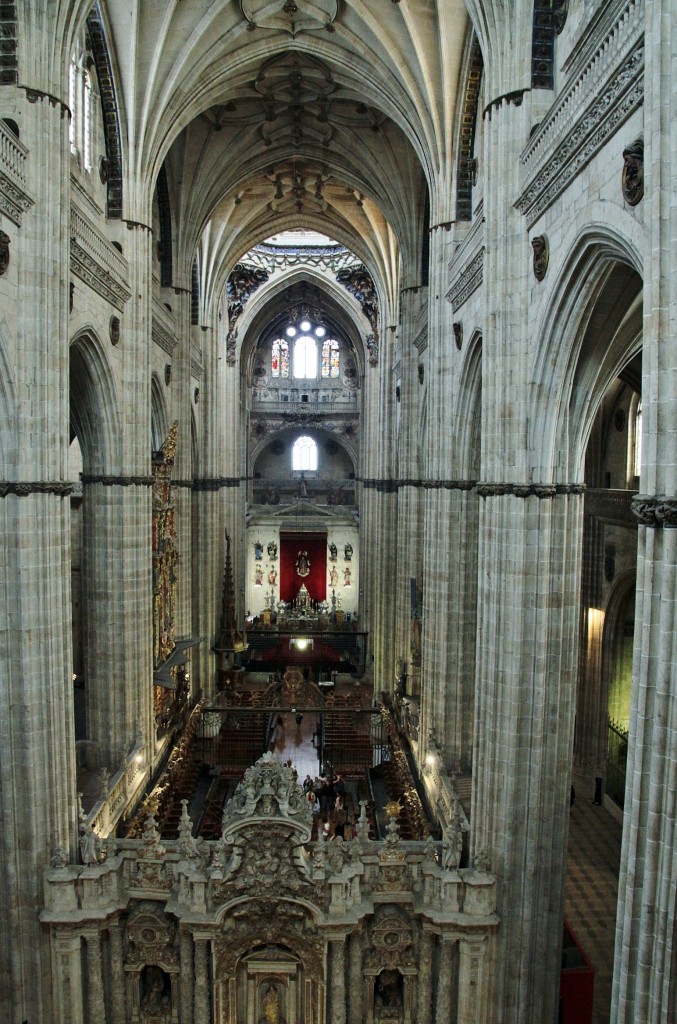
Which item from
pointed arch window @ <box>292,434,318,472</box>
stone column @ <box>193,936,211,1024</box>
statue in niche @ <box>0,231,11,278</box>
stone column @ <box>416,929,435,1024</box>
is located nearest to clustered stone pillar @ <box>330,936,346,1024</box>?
stone column @ <box>416,929,435,1024</box>

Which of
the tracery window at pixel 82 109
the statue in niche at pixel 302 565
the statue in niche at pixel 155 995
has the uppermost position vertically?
the tracery window at pixel 82 109

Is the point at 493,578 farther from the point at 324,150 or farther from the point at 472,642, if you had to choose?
the point at 324,150

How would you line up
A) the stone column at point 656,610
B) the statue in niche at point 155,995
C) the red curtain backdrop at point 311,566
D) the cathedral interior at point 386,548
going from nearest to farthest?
the stone column at point 656,610, the cathedral interior at point 386,548, the statue in niche at point 155,995, the red curtain backdrop at point 311,566

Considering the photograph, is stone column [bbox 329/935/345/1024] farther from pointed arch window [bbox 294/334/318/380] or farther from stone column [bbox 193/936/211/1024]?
pointed arch window [bbox 294/334/318/380]

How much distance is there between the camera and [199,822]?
19.3 m

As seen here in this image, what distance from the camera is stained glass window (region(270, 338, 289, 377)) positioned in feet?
153

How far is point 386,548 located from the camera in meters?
28.6

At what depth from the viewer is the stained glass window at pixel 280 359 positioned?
46688 mm

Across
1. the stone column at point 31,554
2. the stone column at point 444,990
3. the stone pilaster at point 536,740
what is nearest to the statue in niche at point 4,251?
the stone column at point 31,554

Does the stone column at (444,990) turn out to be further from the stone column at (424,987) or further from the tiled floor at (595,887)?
the tiled floor at (595,887)

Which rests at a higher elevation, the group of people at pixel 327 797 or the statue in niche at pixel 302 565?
A: the statue in niche at pixel 302 565

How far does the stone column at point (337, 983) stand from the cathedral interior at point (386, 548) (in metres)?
0.04

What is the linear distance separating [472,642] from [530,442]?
298 inches

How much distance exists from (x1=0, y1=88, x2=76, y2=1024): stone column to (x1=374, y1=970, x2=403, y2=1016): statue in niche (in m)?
5.44
